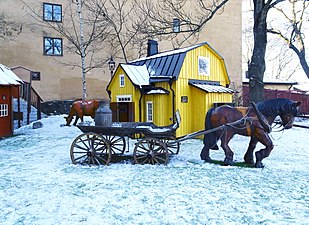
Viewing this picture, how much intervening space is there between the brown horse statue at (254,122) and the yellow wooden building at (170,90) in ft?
12.7

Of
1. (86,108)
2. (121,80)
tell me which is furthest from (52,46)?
(121,80)

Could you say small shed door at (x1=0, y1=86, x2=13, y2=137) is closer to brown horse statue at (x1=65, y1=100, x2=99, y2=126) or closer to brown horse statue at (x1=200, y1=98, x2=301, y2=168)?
brown horse statue at (x1=65, y1=100, x2=99, y2=126)

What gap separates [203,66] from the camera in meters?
12.1

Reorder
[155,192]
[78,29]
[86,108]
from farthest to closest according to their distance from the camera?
[78,29] < [86,108] < [155,192]

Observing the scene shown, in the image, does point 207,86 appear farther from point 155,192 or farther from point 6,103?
point 6,103

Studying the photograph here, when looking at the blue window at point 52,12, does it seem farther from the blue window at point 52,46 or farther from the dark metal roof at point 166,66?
the dark metal roof at point 166,66

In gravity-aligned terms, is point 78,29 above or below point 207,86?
above

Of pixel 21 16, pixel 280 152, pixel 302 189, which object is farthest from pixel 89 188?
pixel 21 16

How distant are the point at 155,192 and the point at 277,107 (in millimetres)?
3521

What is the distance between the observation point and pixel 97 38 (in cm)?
2278

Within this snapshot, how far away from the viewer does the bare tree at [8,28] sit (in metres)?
20.2

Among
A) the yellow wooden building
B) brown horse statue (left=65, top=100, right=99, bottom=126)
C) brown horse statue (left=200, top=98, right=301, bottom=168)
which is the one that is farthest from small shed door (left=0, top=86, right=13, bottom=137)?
brown horse statue (left=200, top=98, right=301, bottom=168)

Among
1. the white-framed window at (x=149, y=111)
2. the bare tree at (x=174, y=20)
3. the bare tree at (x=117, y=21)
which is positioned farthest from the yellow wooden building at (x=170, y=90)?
the bare tree at (x=117, y=21)

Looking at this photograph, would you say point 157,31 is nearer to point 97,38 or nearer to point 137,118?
point 137,118
